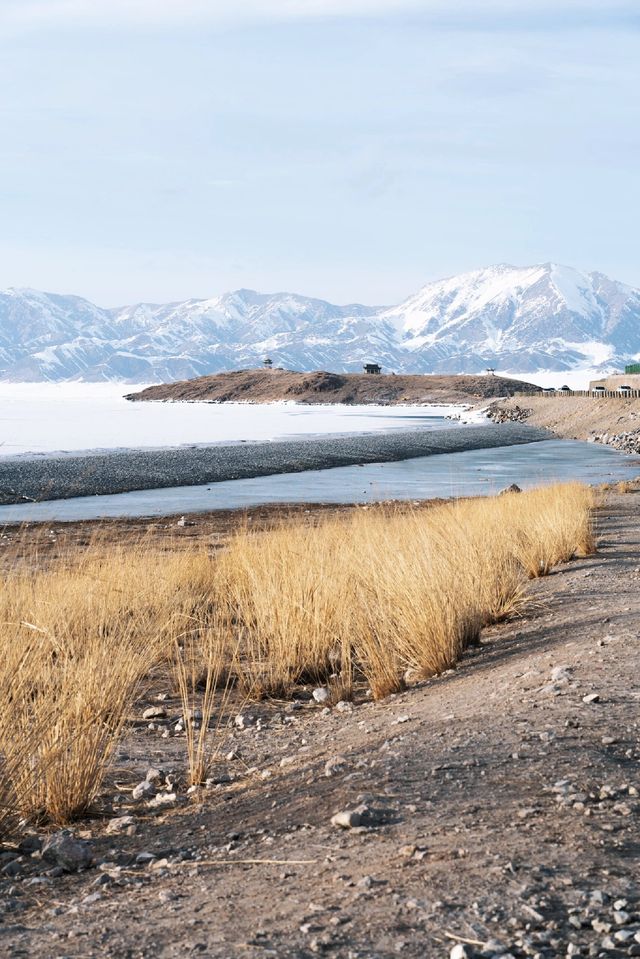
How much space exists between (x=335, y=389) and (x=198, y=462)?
317 feet

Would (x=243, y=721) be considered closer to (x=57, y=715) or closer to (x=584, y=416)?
(x=57, y=715)

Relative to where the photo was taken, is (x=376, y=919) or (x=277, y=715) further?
(x=277, y=715)

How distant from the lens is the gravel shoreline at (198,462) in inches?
1116

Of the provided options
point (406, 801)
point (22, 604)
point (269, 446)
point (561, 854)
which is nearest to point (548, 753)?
point (406, 801)

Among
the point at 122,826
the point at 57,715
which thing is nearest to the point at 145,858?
the point at 122,826

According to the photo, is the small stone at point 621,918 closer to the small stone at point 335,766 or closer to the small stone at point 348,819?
the small stone at point 348,819

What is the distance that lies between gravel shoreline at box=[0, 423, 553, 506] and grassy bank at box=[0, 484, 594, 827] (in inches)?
414

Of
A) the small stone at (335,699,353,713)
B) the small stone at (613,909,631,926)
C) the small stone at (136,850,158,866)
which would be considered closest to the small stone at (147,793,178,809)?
the small stone at (136,850,158,866)

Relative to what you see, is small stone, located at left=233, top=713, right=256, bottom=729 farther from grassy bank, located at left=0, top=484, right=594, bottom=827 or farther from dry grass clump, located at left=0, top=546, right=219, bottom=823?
dry grass clump, located at left=0, top=546, right=219, bottom=823

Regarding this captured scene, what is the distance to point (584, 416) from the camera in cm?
6575

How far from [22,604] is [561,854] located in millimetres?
4899

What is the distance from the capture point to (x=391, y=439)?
50344mm

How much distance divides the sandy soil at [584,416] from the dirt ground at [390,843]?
50665mm

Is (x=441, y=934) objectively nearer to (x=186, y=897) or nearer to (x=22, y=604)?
(x=186, y=897)
